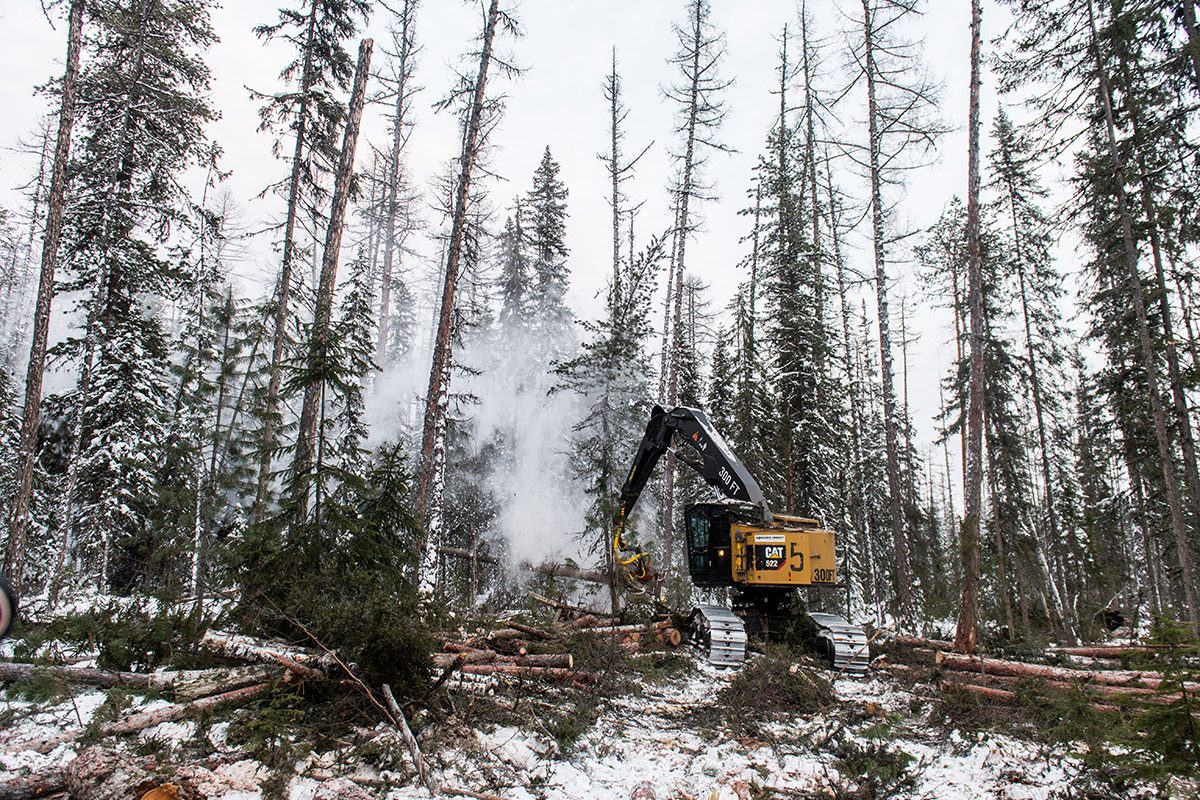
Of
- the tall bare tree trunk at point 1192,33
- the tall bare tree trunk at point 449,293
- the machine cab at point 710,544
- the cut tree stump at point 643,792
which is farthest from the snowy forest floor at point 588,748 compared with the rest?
the tall bare tree trunk at point 1192,33

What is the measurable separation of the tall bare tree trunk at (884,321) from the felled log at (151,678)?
14.7m

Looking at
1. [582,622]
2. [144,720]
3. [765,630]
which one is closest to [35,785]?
[144,720]

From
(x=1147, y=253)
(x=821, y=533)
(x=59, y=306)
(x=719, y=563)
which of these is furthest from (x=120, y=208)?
(x=59, y=306)

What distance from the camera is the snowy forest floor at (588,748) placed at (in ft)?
14.1

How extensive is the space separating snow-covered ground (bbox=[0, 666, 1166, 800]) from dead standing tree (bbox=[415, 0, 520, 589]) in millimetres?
6164

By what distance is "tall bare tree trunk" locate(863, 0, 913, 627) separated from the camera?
15.6 meters

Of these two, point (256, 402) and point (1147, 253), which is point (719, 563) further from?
point (1147, 253)

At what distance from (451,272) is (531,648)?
7944 mm

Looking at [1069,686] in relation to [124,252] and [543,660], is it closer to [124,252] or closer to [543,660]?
[543,660]

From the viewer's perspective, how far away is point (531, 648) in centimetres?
807

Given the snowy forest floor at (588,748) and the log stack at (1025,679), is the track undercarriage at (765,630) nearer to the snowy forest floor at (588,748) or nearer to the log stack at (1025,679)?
the log stack at (1025,679)

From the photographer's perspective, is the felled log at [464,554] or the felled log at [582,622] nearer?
the felled log at [582,622]

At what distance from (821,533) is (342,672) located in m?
7.07

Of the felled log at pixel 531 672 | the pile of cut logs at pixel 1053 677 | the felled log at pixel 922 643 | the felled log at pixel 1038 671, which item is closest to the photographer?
the pile of cut logs at pixel 1053 677
